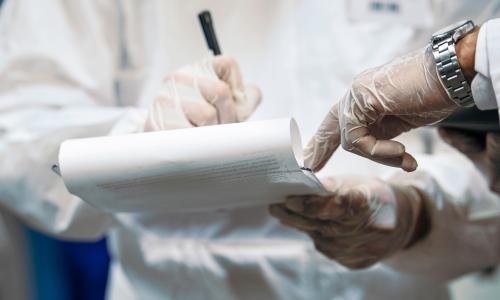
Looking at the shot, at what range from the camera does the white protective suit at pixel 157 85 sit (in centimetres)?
68

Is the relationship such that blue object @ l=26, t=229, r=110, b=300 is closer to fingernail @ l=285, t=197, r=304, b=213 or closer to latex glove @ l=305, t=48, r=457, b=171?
fingernail @ l=285, t=197, r=304, b=213

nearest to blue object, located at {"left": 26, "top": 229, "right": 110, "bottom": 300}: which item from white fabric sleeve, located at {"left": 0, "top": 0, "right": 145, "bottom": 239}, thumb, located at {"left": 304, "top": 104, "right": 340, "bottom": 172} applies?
white fabric sleeve, located at {"left": 0, "top": 0, "right": 145, "bottom": 239}

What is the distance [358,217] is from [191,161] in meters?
0.23

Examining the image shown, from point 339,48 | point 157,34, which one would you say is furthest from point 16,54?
point 339,48

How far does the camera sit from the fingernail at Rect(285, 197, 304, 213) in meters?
0.51

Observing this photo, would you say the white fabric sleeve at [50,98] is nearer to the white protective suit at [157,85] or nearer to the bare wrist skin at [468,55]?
the white protective suit at [157,85]

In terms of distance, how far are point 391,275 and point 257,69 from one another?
335 mm

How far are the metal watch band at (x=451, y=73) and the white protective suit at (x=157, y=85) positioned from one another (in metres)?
0.24

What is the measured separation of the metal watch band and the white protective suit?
24 cm

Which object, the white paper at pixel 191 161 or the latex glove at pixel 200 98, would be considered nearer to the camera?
the white paper at pixel 191 161

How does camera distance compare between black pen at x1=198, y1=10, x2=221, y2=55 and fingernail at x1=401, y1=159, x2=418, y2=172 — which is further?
black pen at x1=198, y1=10, x2=221, y2=55

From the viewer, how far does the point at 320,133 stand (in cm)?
47

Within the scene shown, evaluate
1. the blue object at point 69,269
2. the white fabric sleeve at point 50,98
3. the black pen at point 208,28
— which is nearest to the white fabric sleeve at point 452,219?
the black pen at point 208,28

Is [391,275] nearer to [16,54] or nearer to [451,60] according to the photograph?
[451,60]
